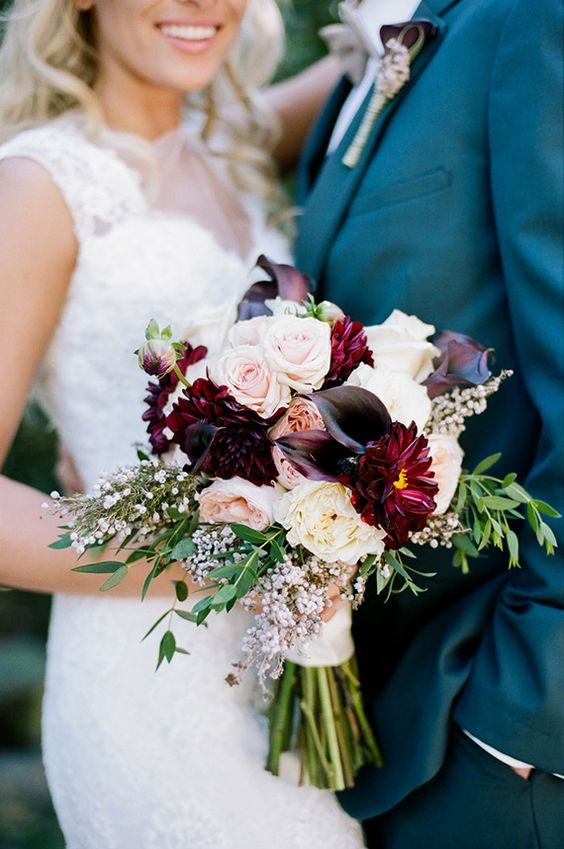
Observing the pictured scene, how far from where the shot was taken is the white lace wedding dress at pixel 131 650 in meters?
1.96

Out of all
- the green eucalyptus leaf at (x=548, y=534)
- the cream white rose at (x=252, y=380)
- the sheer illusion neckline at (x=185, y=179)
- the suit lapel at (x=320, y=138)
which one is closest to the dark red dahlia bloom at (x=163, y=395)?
the cream white rose at (x=252, y=380)

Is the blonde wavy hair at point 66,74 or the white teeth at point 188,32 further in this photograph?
the blonde wavy hair at point 66,74

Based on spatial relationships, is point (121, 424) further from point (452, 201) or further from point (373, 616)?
point (452, 201)

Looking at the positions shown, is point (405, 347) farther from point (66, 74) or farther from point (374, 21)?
point (66, 74)

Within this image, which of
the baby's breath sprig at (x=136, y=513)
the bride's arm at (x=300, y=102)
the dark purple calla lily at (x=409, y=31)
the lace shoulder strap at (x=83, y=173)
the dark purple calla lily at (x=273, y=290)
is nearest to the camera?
the baby's breath sprig at (x=136, y=513)

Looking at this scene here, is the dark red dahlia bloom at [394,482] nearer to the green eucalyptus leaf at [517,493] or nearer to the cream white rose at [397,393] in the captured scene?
the cream white rose at [397,393]

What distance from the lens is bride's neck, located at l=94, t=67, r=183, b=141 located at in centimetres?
240

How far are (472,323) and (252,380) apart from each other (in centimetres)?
61

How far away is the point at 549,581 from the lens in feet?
5.50

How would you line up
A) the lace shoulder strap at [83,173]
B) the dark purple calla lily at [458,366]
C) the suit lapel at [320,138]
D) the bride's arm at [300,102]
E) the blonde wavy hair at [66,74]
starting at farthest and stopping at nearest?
the bride's arm at [300,102] → the suit lapel at [320,138] → the blonde wavy hair at [66,74] → the lace shoulder strap at [83,173] → the dark purple calla lily at [458,366]

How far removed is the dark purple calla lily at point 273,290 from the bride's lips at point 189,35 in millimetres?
845

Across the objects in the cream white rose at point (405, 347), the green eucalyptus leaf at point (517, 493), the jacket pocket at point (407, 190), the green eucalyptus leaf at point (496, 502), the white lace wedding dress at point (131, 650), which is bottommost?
the white lace wedding dress at point (131, 650)

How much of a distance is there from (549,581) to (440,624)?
32 centimetres

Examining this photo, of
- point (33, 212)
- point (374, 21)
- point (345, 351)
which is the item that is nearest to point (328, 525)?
point (345, 351)
